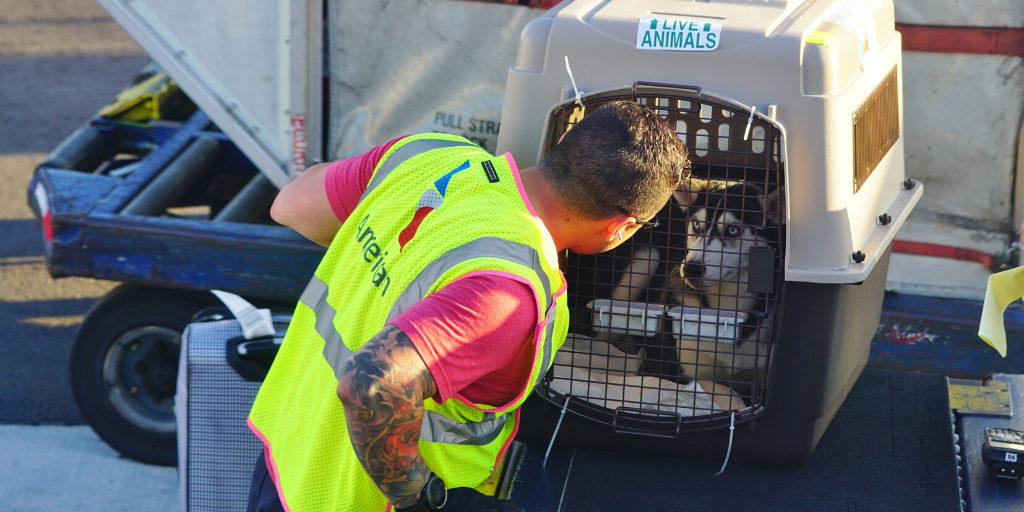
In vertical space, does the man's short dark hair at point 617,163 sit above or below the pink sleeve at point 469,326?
above

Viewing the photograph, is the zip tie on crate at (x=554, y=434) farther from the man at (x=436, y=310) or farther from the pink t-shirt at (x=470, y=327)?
the pink t-shirt at (x=470, y=327)

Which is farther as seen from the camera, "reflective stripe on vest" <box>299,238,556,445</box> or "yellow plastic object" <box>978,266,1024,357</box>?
"yellow plastic object" <box>978,266,1024,357</box>

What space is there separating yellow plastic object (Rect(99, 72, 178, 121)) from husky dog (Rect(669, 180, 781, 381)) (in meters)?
3.31

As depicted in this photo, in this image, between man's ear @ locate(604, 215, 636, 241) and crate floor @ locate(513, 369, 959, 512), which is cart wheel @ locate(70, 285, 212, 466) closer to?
crate floor @ locate(513, 369, 959, 512)

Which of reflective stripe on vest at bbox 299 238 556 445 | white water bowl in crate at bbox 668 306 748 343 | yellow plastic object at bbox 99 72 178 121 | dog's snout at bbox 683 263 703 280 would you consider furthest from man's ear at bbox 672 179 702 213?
yellow plastic object at bbox 99 72 178 121

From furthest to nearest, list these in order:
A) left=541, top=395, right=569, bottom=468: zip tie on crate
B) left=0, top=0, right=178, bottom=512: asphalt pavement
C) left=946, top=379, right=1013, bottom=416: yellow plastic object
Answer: left=0, top=0, right=178, bottom=512: asphalt pavement < left=946, top=379, right=1013, bottom=416: yellow plastic object < left=541, top=395, right=569, bottom=468: zip tie on crate

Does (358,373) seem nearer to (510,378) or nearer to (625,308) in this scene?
(510,378)

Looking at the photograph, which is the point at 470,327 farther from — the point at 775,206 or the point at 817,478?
the point at 817,478

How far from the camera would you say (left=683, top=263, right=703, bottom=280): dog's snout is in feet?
8.50

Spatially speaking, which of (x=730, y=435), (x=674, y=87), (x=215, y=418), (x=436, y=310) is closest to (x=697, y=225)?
(x=674, y=87)

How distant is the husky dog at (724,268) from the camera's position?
2.50m

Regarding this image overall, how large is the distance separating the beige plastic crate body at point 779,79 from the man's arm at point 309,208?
1.55ft

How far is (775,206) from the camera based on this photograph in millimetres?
2514

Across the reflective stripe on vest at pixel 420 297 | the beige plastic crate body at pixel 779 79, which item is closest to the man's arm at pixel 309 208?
the reflective stripe on vest at pixel 420 297
